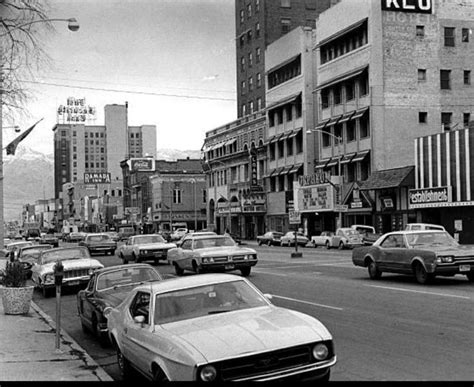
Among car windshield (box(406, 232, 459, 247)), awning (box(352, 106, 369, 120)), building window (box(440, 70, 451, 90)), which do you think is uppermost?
building window (box(440, 70, 451, 90))

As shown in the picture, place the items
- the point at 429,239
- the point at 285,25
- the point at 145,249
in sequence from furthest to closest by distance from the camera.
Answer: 1. the point at 285,25
2. the point at 145,249
3. the point at 429,239

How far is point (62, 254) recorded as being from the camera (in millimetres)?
22500

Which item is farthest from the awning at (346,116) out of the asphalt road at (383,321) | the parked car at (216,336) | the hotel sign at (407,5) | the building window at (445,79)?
the parked car at (216,336)

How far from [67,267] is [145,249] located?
450 inches

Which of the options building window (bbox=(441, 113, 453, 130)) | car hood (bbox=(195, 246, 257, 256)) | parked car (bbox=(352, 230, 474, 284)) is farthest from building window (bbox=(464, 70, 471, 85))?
car hood (bbox=(195, 246, 257, 256))

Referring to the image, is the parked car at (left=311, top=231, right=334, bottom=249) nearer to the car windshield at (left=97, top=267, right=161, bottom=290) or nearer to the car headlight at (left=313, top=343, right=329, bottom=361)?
the car windshield at (left=97, top=267, right=161, bottom=290)

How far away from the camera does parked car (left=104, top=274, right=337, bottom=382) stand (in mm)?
6309

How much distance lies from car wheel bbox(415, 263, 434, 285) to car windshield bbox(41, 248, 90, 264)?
10562 mm

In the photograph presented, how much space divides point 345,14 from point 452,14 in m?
9.14

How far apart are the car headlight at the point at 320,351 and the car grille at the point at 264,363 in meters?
0.08

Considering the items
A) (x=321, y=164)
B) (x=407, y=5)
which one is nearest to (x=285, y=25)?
(x=321, y=164)

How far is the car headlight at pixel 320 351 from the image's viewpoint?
263 inches

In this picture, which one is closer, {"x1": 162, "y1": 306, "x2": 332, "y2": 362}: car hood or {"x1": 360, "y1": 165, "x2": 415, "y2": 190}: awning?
{"x1": 162, "y1": 306, "x2": 332, "y2": 362}: car hood

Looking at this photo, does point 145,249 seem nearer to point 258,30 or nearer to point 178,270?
point 178,270
